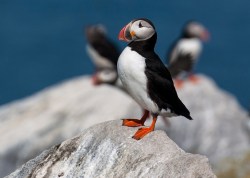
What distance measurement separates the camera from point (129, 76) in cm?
971

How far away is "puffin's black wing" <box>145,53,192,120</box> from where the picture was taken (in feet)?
32.4

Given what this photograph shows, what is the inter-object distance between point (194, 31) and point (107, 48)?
222 cm

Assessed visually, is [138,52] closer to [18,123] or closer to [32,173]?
[32,173]

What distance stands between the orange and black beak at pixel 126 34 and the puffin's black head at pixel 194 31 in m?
16.1

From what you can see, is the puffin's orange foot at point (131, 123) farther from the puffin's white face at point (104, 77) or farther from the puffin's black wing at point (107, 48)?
the puffin's black wing at point (107, 48)

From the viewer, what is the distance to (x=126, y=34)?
389 inches

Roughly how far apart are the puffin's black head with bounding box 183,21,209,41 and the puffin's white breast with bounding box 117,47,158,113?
16.2 m

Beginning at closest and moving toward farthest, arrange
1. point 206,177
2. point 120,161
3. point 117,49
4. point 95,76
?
point 206,177
point 120,161
point 95,76
point 117,49

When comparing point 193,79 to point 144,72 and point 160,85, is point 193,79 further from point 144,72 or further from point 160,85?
point 144,72

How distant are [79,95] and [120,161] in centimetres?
1448

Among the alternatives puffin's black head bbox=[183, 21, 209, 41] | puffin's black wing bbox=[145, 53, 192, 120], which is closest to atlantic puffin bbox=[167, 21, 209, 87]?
puffin's black head bbox=[183, 21, 209, 41]

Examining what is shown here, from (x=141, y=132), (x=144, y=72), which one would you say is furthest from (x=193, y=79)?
(x=141, y=132)

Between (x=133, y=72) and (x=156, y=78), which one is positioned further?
(x=156, y=78)

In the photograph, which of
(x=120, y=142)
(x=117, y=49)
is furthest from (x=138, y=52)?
(x=117, y=49)
